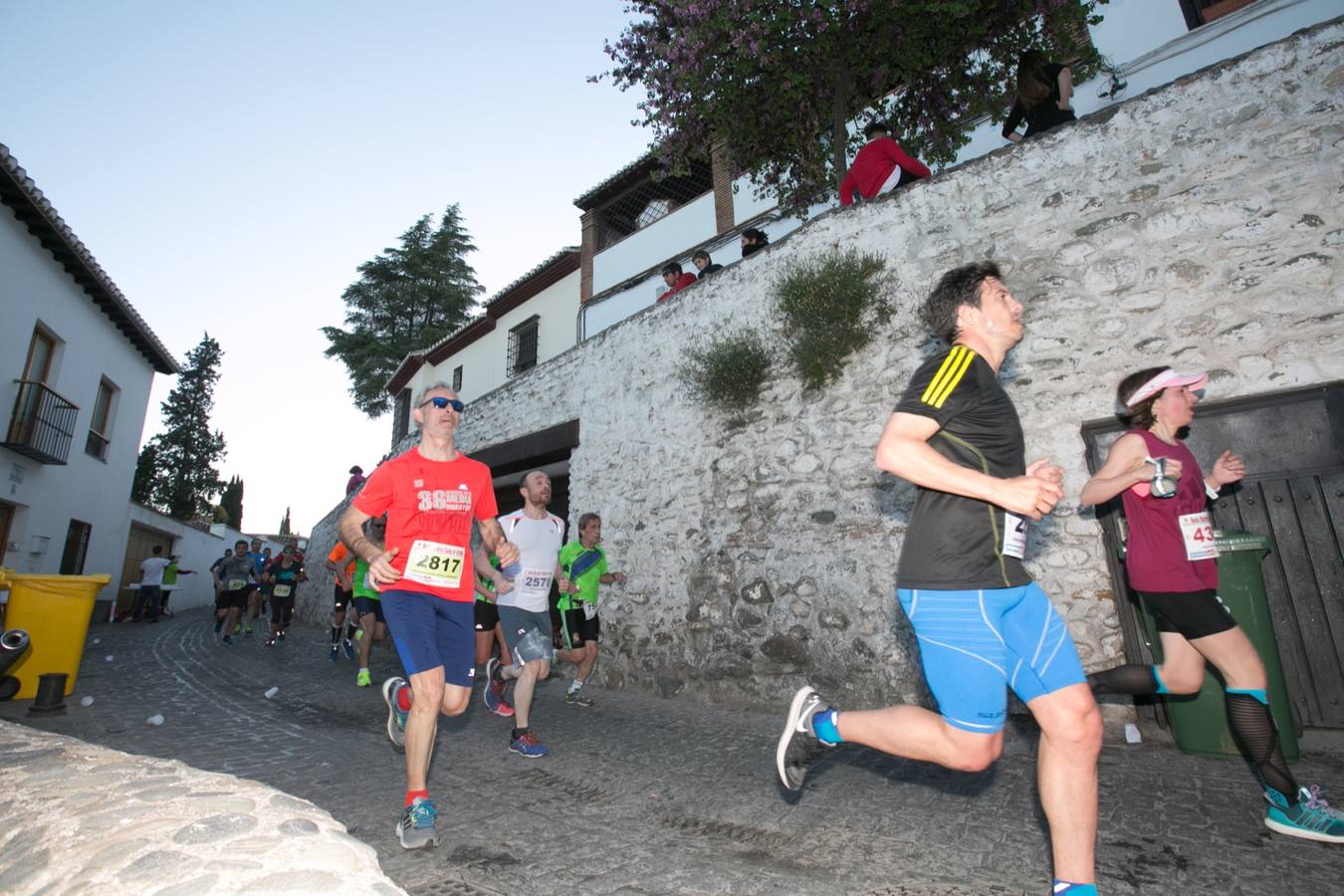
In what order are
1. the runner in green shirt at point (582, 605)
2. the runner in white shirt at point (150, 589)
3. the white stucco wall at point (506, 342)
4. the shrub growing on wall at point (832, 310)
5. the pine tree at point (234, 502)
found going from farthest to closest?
the pine tree at point (234, 502)
the runner in white shirt at point (150, 589)
the white stucco wall at point (506, 342)
the runner in green shirt at point (582, 605)
the shrub growing on wall at point (832, 310)

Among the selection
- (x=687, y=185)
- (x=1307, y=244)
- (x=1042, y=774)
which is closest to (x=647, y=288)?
(x=687, y=185)

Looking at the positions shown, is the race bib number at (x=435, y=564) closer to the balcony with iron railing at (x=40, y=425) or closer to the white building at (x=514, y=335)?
the white building at (x=514, y=335)

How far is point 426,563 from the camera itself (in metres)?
3.32

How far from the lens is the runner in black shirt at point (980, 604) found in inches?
76.7

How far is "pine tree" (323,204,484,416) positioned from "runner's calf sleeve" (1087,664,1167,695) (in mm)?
29913

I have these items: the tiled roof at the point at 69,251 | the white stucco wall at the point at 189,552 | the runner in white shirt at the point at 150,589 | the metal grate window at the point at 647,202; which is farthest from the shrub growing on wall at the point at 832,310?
the runner in white shirt at the point at 150,589

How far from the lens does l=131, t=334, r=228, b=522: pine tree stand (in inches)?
1506

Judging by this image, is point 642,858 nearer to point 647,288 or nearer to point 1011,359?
point 1011,359

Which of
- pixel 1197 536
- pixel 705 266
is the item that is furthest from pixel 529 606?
pixel 705 266

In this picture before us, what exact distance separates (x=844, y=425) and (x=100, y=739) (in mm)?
6122

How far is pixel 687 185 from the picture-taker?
14.3 meters

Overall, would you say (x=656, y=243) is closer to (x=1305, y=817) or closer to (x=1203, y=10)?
(x=1203, y=10)

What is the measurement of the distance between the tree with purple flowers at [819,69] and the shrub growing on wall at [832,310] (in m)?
2.53

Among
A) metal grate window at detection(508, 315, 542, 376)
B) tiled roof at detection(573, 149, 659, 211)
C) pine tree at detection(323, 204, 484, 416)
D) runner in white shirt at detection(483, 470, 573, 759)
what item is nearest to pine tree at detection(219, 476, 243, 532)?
pine tree at detection(323, 204, 484, 416)
